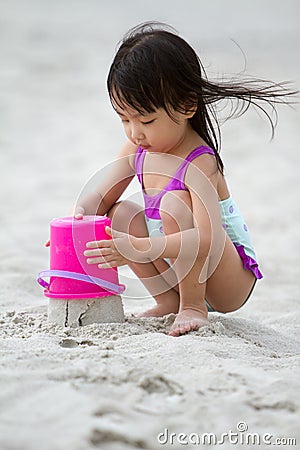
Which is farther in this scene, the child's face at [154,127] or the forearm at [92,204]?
the forearm at [92,204]

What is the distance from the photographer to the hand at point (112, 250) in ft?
6.77

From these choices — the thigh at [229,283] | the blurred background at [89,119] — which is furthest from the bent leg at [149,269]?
the blurred background at [89,119]

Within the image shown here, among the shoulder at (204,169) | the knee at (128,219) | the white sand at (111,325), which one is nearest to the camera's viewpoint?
the white sand at (111,325)

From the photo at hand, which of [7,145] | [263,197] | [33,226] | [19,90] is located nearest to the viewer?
[33,226]

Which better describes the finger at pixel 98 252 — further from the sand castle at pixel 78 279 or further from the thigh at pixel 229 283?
the thigh at pixel 229 283

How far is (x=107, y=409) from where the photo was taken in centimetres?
143

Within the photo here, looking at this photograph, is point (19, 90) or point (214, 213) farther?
point (19, 90)

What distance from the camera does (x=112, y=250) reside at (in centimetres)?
207

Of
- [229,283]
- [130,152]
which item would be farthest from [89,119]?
[229,283]

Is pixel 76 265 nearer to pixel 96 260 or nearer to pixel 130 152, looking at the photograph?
pixel 96 260

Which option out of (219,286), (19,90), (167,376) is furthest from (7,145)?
(167,376)

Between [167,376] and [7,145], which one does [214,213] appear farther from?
[7,145]

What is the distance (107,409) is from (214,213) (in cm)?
85

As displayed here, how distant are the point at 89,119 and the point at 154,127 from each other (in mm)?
4571
